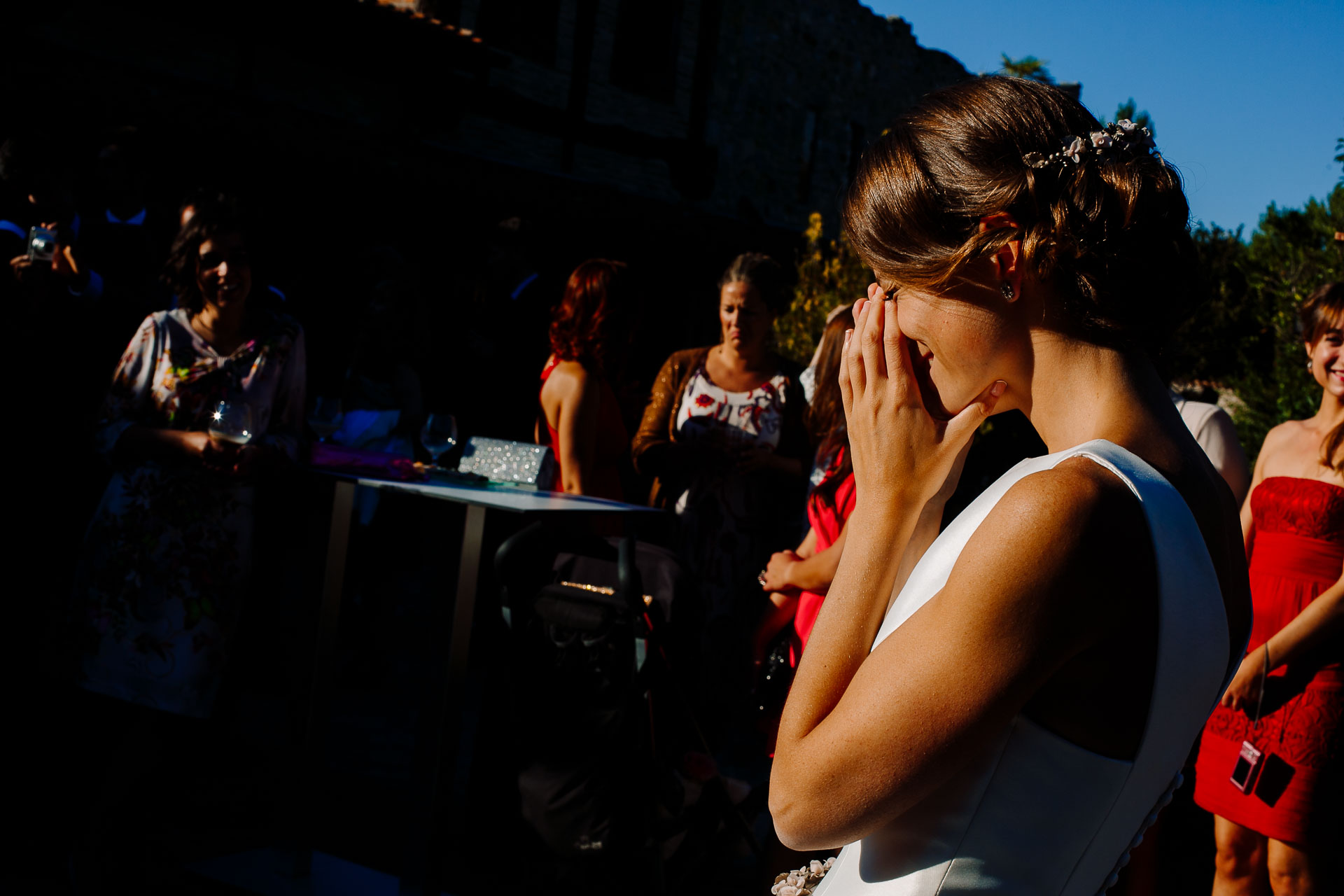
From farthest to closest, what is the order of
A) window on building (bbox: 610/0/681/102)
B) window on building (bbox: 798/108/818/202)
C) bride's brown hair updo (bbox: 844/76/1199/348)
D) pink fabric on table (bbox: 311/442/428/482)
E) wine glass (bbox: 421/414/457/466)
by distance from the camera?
window on building (bbox: 798/108/818/202) < window on building (bbox: 610/0/681/102) < wine glass (bbox: 421/414/457/466) < pink fabric on table (bbox: 311/442/428/482) < bride's brown hair updo (bbox: 844/76/1199/348)

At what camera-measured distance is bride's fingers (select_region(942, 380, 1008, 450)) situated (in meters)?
1.14

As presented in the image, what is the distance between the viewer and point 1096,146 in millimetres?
1085

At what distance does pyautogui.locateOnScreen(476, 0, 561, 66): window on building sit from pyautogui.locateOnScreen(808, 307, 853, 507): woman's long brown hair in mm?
10172

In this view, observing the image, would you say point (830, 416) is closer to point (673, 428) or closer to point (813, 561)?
point (813, 561)

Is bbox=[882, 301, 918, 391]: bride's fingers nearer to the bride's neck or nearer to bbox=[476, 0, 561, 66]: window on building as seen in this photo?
the bride's neck

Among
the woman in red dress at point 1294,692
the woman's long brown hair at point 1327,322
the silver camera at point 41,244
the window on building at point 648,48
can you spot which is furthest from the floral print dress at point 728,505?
the window on building at point 648,48

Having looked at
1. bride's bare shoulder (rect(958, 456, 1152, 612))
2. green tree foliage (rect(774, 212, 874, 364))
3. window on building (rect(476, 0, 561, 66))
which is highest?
window on building (rect(476, 0, 561, 66))

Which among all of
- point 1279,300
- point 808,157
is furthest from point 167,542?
point 808,157

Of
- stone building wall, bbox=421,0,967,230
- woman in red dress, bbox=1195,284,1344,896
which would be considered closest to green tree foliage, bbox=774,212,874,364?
stone building wall, bbox=421,0,967,230

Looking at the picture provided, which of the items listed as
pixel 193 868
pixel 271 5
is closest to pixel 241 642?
pixel 193 868

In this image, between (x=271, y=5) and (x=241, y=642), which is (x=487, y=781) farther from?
(x=271, y=5)

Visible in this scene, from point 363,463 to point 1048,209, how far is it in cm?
273

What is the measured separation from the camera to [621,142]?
14203mm

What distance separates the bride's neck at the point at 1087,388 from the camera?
42.6 inches
